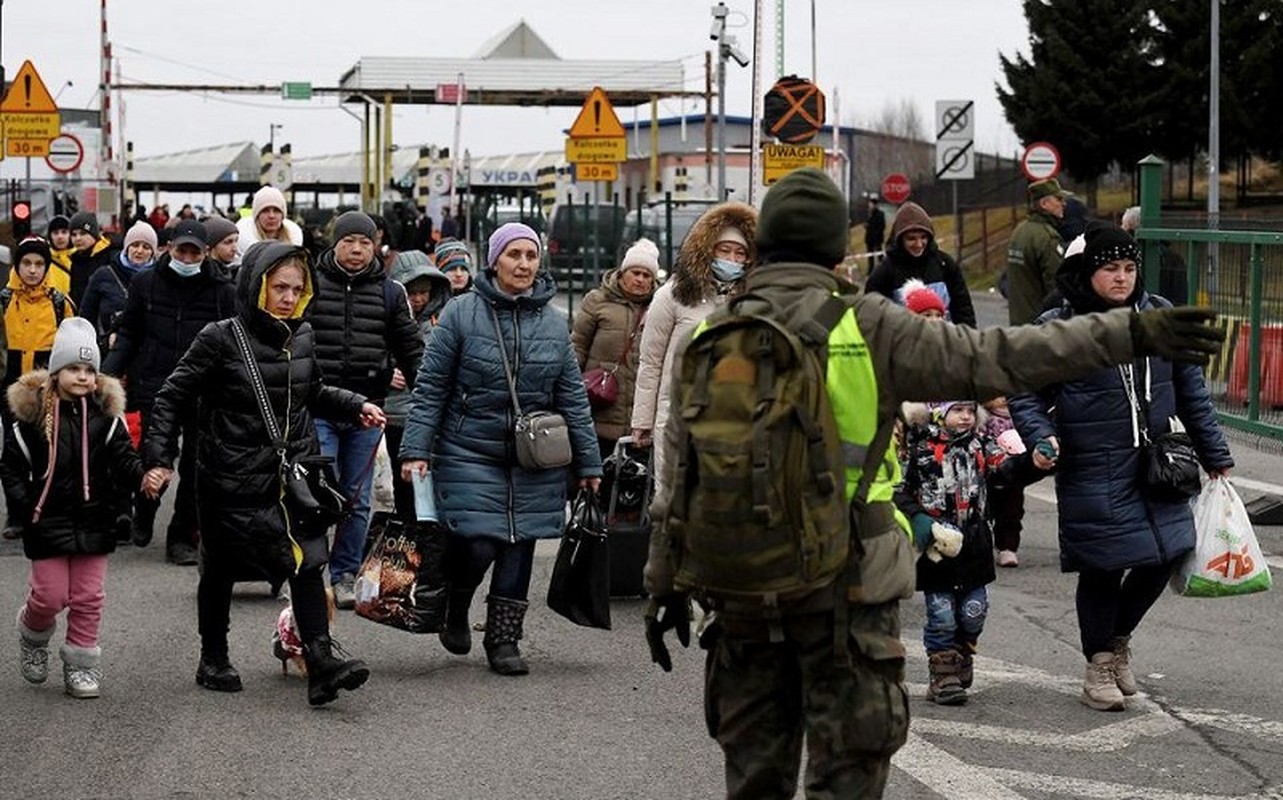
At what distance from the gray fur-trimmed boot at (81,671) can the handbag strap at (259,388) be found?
1.12 m

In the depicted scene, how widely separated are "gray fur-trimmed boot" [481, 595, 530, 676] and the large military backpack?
432 centimetres

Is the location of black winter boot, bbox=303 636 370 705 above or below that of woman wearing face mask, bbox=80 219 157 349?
below

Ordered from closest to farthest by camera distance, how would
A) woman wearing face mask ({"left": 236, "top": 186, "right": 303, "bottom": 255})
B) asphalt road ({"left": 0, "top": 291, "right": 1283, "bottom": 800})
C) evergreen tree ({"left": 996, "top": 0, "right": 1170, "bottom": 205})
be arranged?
1. asphalt road ({"left": 0, "top": 291, "right": 1283, "bottom": 800})
2. woman wearing face mask ({"left": 236, "top": 186, "right": 303, "bottom": 255})
3. evergreen tree ({"left": 996, "top": 0, "right": 1170, "bottom": 205})

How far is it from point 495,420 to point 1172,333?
462 cm

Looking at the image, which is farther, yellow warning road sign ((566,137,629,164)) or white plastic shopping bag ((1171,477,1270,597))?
yellow warning road sign ((566,137,629,164))

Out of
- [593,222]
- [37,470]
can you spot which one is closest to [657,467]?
[37,470]

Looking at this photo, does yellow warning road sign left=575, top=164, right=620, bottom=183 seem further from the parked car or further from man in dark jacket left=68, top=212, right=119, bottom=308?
man in dark jacket left=68, top=212, right=119, bottom=308

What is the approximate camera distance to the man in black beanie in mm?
5086

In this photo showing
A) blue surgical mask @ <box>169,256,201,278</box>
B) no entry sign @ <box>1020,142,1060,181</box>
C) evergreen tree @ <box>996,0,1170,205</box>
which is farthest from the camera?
evergreen tree @ <box>996,0,1170,205</box>

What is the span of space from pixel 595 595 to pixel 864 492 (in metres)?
4.14

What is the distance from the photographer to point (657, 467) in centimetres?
1039

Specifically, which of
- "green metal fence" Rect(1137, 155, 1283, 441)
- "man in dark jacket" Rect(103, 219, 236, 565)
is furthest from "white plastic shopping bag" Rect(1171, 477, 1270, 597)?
"man in dark jacket" Rect(103, 219, 236, 565)

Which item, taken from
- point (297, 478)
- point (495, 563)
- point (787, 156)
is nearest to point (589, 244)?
point (787, 156)

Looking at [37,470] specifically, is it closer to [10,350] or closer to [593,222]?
[10,350]
